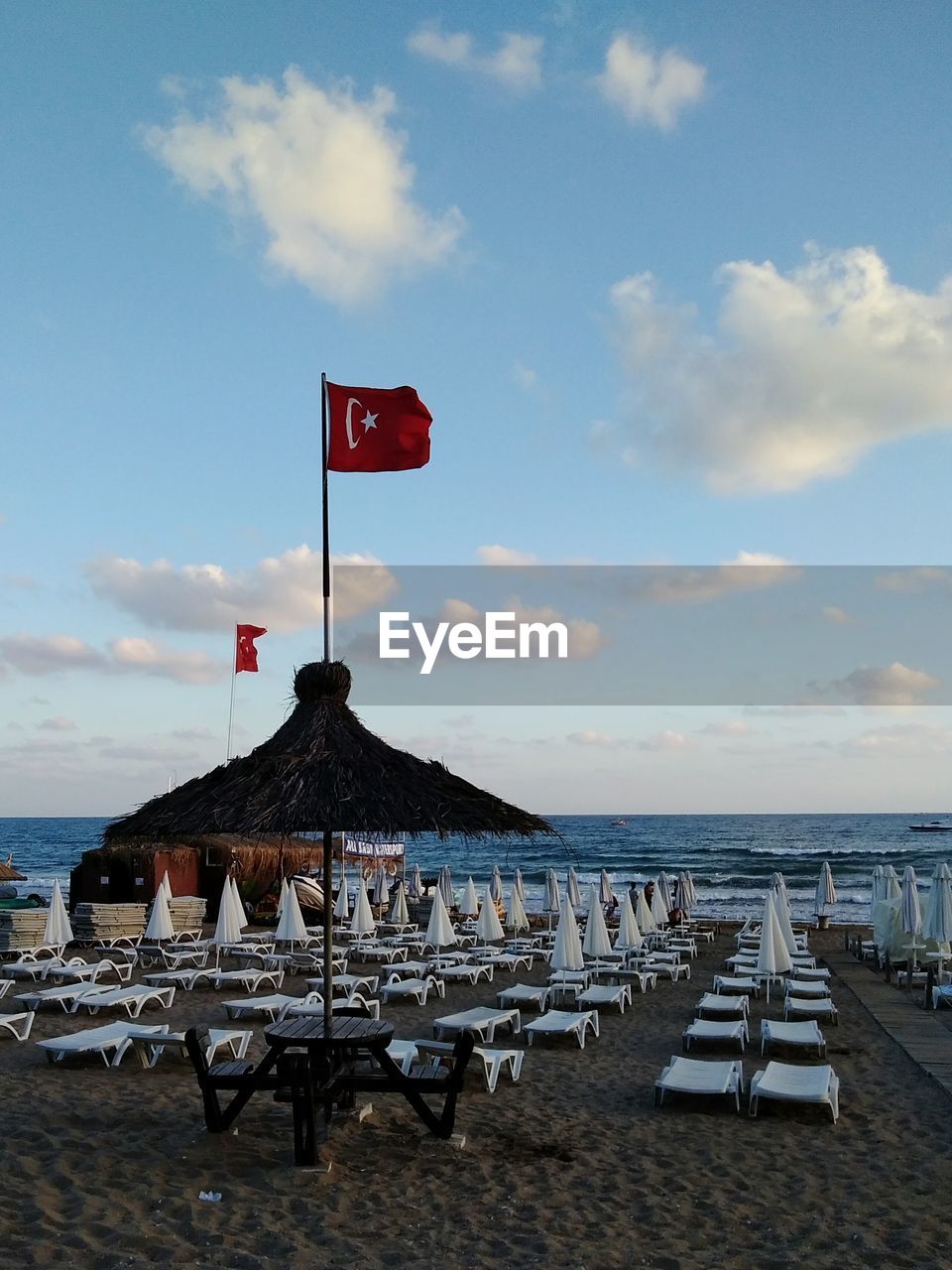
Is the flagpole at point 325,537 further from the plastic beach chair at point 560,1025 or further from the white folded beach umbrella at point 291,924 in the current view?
the white folded beach umbrella at point 291,924

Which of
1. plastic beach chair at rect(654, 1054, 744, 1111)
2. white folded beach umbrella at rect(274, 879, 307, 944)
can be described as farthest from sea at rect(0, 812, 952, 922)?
plastic beach chair at rect(654, 1054, 744, 1111)

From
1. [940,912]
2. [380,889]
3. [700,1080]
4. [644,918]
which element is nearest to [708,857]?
[380,889]

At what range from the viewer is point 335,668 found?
6996mm

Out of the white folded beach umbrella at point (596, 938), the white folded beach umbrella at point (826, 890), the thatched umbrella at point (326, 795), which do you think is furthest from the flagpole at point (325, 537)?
the white folded beach umbrella at point (826, 890)

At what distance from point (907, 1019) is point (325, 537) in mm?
9593

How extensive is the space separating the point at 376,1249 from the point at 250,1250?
0.61 m

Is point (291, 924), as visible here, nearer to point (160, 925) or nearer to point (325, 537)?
point (160, 925)

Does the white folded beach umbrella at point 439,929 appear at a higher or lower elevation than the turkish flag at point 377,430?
lower

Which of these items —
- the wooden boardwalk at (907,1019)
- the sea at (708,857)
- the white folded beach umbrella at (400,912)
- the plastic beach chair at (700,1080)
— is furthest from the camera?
the sea at (708,857)

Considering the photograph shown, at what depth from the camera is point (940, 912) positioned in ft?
42.9

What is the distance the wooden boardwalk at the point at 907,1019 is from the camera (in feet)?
30.8

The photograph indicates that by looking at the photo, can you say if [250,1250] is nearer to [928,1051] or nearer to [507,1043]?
[507,1043]

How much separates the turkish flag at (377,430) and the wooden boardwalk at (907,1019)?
700 cm

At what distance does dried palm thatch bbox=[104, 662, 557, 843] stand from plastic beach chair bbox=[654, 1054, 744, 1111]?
2.45 metres
